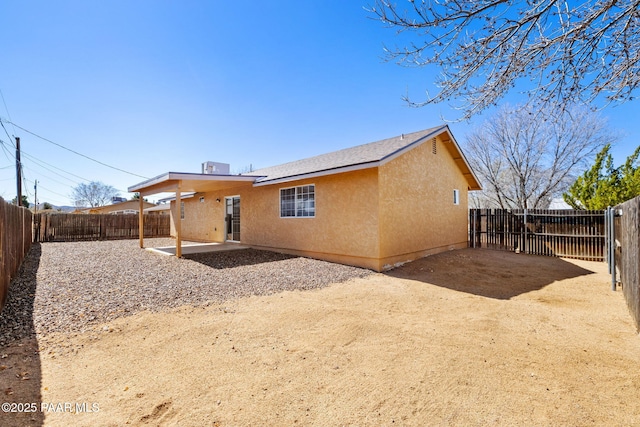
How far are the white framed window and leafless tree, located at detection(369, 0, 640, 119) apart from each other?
6.75 metres

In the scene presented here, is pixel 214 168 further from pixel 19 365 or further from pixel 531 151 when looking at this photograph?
pixel 531 151

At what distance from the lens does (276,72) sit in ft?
37.9

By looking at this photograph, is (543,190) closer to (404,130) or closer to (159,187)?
(404,130)

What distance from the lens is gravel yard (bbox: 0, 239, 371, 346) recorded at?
4578mm

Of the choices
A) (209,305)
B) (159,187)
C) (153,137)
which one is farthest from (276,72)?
(153,137)

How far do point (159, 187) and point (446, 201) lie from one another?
39.3 ft

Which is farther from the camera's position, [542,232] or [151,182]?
[542,232]

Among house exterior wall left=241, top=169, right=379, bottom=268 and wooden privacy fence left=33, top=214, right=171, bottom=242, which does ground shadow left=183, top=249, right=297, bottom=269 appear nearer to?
house exterior wall left=241, top=169, right=379, bottom=268

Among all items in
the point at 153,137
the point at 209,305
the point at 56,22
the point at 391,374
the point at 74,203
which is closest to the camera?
the point at 391,374

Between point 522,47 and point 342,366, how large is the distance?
4.27 meters

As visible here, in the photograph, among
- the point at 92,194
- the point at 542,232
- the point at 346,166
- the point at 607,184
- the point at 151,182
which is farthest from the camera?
the point at 92,194

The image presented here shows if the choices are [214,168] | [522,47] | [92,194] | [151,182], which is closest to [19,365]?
[522,47]

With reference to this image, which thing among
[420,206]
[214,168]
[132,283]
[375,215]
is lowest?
[132,283]

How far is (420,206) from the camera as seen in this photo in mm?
10195
